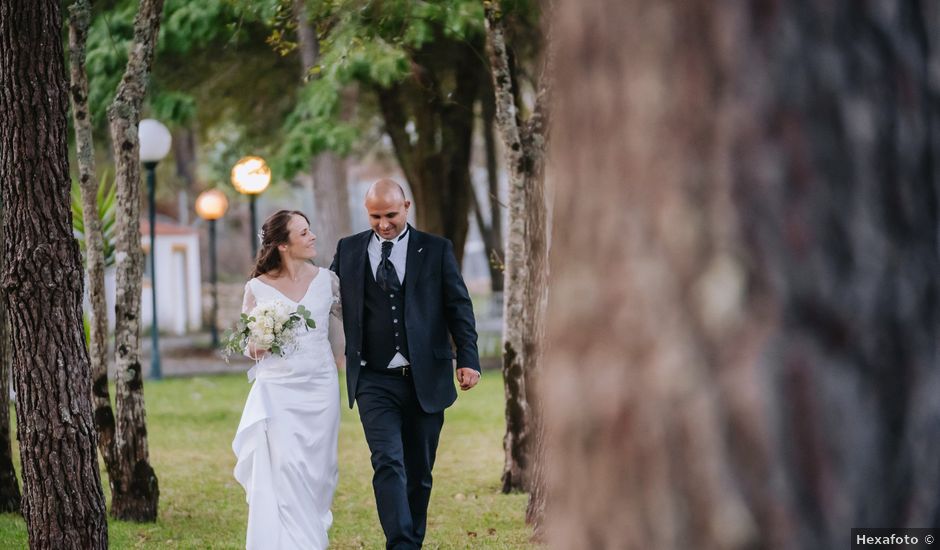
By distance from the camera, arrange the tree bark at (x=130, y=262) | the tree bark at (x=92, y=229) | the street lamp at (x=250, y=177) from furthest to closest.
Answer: the street lamp at (x=250, y=177)
the tree bark at (x=92, y=229)
the tree bark at (x=130, y=262)

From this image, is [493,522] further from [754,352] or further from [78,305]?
[754,352]

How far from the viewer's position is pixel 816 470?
72.3 inches

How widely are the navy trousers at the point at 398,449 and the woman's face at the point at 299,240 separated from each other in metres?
0.92

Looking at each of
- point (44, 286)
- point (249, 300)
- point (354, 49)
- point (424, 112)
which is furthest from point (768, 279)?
point (424, 112)

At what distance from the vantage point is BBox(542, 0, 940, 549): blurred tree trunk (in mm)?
1837

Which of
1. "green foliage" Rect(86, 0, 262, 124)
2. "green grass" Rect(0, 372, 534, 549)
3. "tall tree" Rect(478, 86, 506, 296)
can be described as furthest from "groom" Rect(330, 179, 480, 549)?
"tall tree" Rect(478, 86, 506, 296)

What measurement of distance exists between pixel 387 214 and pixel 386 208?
0.15ft

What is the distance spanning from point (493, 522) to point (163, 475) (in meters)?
4.03

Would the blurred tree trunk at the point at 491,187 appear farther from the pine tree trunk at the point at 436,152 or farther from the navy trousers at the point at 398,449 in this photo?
the navy trousers at the point at 398,449

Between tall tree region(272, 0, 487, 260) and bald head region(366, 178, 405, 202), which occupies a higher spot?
tall tree region(272, 0, 487, 260)

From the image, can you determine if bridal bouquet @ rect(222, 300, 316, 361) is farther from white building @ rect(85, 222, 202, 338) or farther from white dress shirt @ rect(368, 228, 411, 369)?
white building @ rect(85, 222, 202, 338)

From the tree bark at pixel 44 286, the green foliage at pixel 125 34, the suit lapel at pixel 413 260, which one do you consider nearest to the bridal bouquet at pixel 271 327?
the suit lapel at pixel 413 260

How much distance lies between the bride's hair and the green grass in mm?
1987

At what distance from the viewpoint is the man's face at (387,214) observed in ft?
23.0
